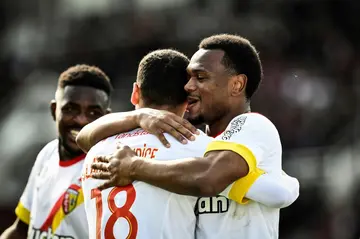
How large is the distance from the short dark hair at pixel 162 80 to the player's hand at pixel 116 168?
379mm

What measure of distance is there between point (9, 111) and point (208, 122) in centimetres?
1378

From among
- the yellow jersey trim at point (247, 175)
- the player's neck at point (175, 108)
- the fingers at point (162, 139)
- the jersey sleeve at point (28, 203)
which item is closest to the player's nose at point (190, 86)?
the player's neck at point (175, 108)

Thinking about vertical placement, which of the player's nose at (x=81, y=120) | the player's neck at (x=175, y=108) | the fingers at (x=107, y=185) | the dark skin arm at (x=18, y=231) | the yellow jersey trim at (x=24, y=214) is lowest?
the dark skin arm at (x=18, y=231)

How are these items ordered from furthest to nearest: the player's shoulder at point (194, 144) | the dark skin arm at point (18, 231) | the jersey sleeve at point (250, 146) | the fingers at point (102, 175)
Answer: the dark skin arm at point (18, 231) → the fingers at point (102, 175) → the player's shoulder at point (194, 144) → the jersey sleeve at point (250, 146)

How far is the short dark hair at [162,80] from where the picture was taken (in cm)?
601

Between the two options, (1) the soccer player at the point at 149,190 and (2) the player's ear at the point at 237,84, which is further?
(2) the player's ear at the point at 237,84

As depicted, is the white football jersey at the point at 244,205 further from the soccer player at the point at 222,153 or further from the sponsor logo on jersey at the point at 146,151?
the sponsor logo on jersey at the point at 146,151

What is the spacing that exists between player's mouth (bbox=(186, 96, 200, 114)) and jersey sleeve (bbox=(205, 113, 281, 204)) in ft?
0.98

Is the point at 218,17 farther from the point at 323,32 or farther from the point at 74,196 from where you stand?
the point at 74,196

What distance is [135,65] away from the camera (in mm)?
18953

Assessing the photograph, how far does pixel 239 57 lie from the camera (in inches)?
242

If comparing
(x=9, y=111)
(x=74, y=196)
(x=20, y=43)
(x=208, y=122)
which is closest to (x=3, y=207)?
A: (x=9, y=111)

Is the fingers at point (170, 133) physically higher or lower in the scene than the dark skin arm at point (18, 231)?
higher

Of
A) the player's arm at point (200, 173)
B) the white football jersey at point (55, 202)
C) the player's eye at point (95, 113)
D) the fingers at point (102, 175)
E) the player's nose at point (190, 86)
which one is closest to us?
the player's arm at point (200, 173)
